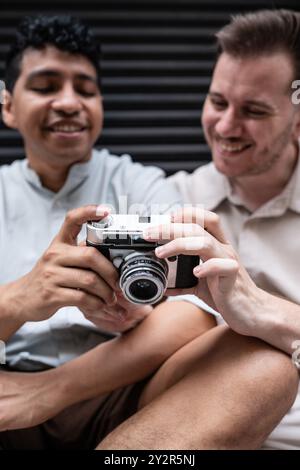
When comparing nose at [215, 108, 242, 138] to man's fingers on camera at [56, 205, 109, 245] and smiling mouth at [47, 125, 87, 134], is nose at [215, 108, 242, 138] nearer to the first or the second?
smiling mouth at [47, 125, 87, 134]

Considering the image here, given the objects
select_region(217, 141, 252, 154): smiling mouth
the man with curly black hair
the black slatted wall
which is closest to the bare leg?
the man with curly black hair

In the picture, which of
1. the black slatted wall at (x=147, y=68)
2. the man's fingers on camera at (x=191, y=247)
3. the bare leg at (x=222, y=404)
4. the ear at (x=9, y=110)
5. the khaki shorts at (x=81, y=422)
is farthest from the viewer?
the black slatted wall at (x=147, y=68)

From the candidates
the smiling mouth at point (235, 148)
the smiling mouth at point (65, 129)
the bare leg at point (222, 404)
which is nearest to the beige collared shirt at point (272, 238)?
the smiling mouth at point (235, 148)

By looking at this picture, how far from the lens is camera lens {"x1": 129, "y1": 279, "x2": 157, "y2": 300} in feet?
4.36

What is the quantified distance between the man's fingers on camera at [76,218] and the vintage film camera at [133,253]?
0.9 inches

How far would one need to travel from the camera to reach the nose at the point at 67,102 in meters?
1.95

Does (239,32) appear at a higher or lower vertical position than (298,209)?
higher

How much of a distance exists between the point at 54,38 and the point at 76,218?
0.85m

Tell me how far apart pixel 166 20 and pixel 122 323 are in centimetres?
175

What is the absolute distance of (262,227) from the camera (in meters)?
1.98

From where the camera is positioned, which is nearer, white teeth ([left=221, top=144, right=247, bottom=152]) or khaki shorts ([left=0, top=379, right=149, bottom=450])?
khaki shorts ([left=0, top=379, right=149, bottom=450])

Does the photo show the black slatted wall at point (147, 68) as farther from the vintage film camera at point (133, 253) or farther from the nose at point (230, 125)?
the vintage film camera at point (133, 253)

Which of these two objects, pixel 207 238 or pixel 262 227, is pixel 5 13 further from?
pixel 207 238
